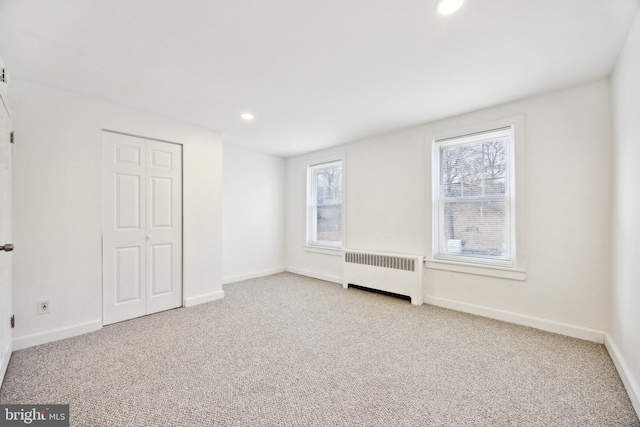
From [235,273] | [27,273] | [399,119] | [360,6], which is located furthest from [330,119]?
[27,273]

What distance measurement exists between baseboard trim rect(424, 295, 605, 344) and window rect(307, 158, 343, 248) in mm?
1939

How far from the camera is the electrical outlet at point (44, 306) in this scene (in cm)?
252

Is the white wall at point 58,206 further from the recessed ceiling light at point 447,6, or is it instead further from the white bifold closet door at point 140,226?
the recessed ceiling light at point 447,6

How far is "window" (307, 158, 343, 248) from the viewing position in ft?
16.0

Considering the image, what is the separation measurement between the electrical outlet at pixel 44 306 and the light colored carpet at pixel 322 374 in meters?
0.30

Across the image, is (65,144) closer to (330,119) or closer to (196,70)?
(196,70)

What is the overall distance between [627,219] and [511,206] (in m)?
1.02

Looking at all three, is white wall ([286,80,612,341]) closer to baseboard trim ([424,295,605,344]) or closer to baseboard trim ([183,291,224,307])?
baseboard trim ([424,295,605,344])

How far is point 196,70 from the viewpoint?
7.70 ft

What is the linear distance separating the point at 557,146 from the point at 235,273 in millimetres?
4631

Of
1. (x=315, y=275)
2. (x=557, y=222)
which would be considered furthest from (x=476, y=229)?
(x=315, y=275)

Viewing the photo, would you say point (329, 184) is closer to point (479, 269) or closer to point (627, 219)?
point (479, 269)

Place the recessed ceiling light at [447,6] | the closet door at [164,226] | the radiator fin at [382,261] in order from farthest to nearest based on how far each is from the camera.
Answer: the radiator fin at [382,261]
the closet door at [164,226]
the recessed ceiling light at [447,6]

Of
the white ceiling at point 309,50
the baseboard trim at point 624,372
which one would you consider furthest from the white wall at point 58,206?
the baseboard trim at point 624,372
